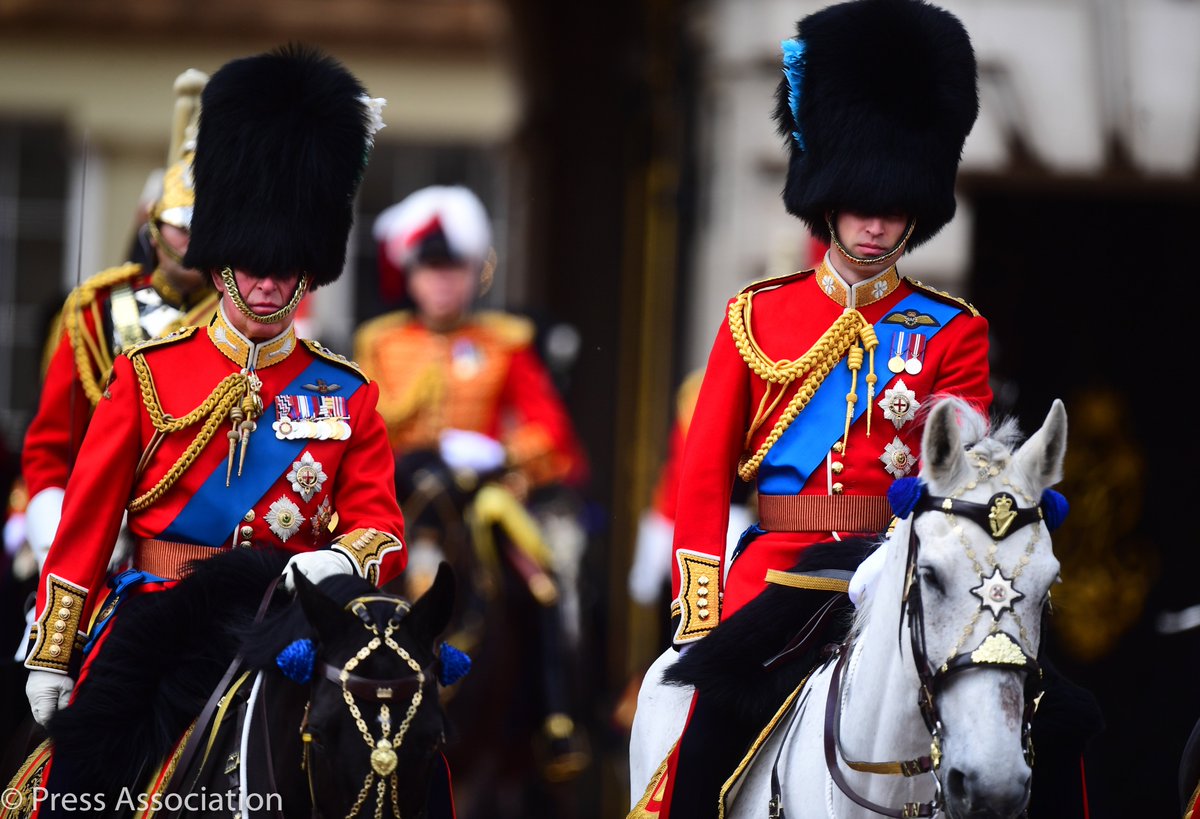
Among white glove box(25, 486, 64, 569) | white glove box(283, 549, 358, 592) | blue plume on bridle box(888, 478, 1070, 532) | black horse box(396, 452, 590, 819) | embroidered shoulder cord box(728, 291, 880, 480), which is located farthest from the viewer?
black horse box(396, 452, 590, 819)

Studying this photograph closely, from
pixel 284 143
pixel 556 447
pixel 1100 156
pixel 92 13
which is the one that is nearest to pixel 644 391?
pixel 556 447

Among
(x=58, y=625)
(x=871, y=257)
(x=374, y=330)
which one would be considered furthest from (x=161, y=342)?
(x=374, y=330)

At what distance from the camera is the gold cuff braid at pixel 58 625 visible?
5.40 metres

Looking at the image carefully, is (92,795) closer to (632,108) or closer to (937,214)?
(937,214)

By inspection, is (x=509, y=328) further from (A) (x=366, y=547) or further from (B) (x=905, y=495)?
(B) (x=905, y=495)

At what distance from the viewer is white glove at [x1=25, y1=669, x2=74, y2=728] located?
539 centimetres

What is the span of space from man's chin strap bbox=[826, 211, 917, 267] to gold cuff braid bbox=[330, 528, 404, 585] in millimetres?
1301

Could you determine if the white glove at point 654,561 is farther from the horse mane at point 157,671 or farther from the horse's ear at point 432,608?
the horse's ear at point 432,608

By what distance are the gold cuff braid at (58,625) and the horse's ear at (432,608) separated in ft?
3.42

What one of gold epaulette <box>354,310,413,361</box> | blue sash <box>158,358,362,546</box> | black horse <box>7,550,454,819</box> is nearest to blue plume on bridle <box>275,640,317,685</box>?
black horse <box>7,550,454,819</box>

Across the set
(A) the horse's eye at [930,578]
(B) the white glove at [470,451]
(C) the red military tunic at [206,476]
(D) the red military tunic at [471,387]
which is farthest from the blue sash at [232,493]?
(D) the red military tunic at [471,387]

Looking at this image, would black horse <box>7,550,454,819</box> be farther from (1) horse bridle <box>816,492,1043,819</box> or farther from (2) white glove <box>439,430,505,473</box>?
(2) white glove <box>439,430,505,473</box>

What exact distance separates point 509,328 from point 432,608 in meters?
5.80

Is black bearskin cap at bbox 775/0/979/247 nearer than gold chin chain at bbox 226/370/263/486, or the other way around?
black bearskin cap at bbox 775/0/979/247
